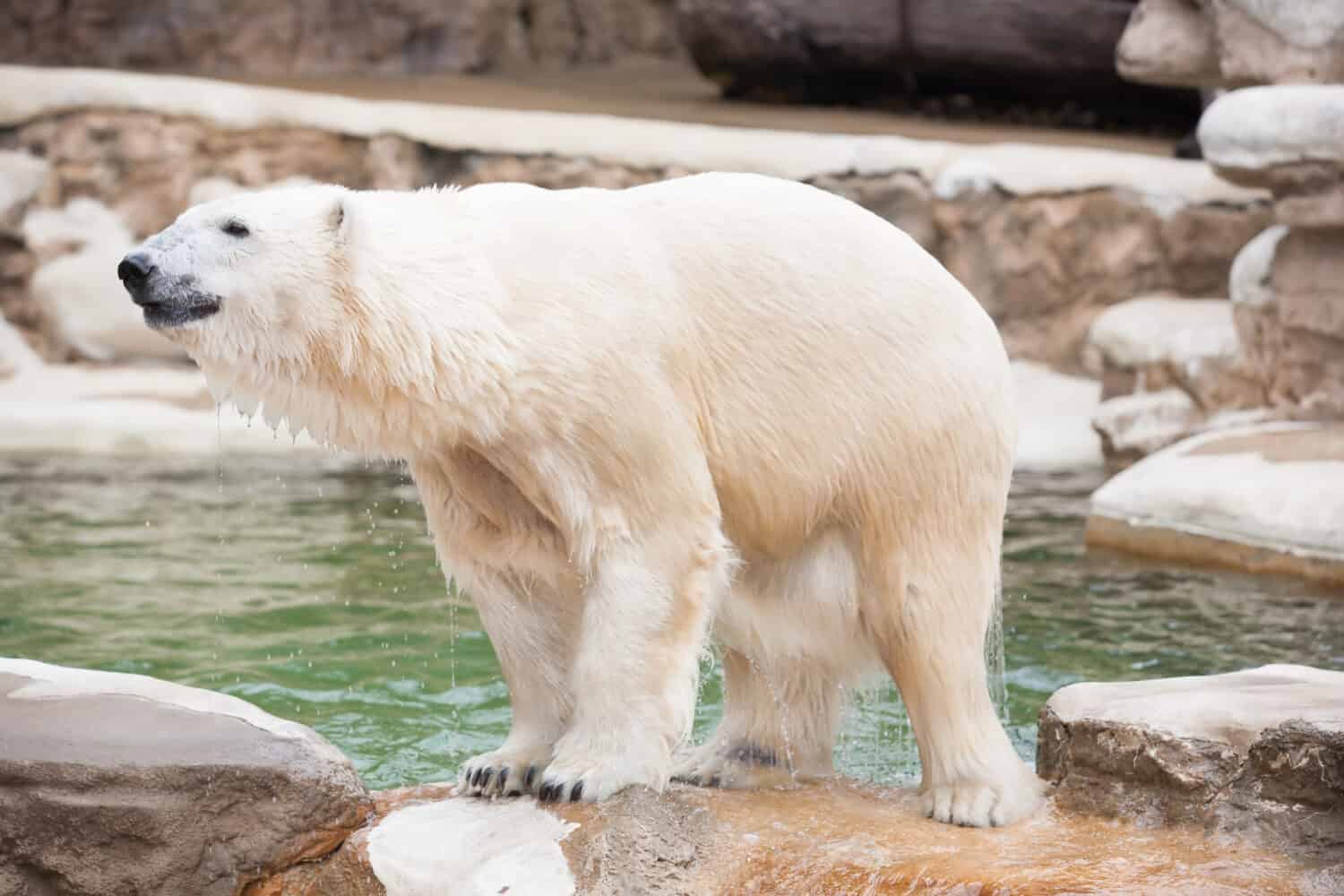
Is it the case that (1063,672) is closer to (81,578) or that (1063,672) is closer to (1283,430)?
(1283,430)

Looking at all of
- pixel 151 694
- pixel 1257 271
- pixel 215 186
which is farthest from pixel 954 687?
pixel 215 186

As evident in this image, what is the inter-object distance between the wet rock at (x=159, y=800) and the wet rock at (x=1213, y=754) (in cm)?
127

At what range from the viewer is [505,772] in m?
3.06

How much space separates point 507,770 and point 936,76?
870 cm

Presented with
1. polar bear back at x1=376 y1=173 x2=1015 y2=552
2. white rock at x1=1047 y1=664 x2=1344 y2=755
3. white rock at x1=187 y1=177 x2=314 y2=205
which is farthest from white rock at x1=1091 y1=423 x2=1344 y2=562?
white rock at x1=187 y1=177 x2=314 y2=205

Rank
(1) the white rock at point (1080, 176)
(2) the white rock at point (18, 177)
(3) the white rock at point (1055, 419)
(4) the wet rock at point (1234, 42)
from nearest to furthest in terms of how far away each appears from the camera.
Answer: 1. (4) the wet rock at point (1234, 42)
2. (3) the white rock at point (1055, 419)
3. (1) the white rock at point (1080, 176)
4. (2) the white rock at point (18, 177)

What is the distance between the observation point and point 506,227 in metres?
2.87

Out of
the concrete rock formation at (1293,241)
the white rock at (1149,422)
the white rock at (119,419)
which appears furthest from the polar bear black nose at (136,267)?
the white rock at (1149,422)

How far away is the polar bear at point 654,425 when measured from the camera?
8.87 ft

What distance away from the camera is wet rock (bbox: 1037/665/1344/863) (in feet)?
9.43

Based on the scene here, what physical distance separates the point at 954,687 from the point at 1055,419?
5291 mm

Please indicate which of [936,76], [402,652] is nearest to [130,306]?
[402,652]

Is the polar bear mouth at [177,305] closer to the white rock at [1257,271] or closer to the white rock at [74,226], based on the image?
the white rock at [1257,271]

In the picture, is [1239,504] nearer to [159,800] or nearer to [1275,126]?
[1275,126]
